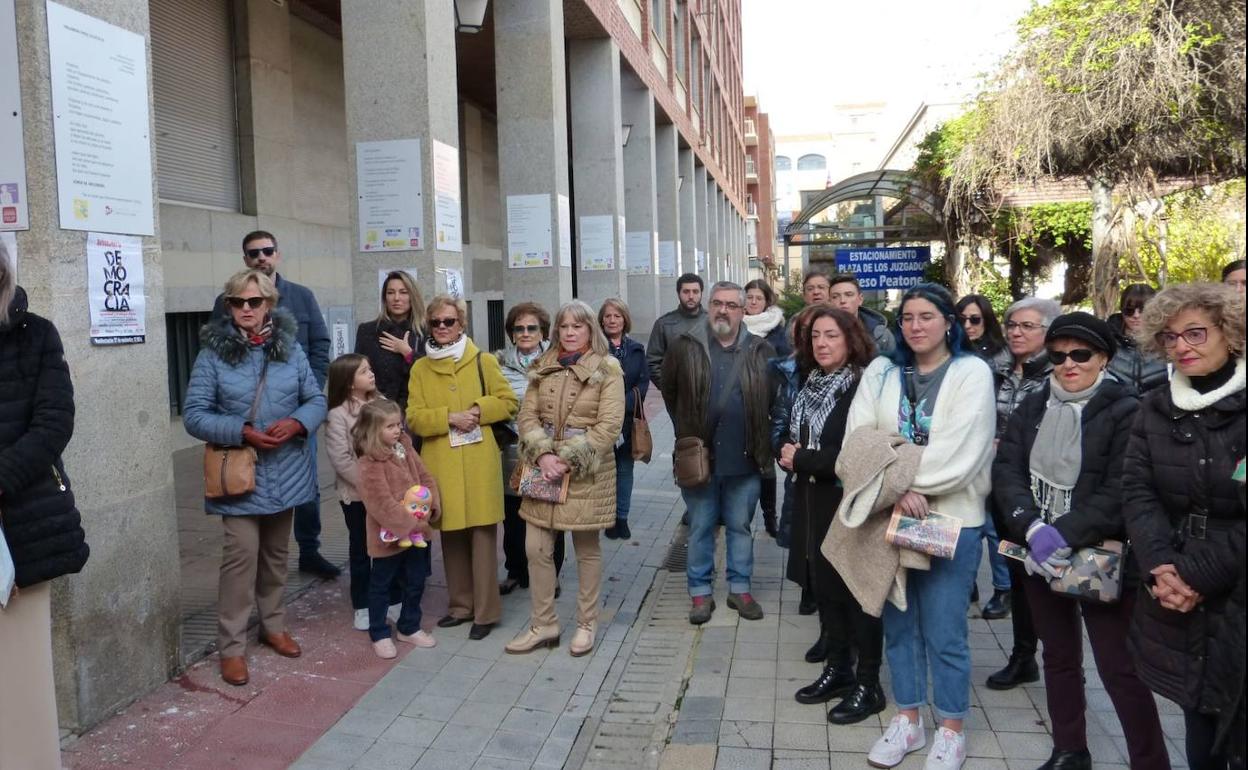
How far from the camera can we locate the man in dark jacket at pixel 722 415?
580cm

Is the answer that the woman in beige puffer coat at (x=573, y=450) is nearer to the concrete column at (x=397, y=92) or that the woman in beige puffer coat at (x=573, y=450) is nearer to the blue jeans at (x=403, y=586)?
the blue jeans at (x=403, y=586)

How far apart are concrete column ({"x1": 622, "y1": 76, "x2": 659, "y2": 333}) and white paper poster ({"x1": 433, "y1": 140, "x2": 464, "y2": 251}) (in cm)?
1009

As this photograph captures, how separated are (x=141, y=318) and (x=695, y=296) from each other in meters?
4.02

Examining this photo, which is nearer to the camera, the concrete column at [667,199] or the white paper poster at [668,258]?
the white paper poster at [668,258]

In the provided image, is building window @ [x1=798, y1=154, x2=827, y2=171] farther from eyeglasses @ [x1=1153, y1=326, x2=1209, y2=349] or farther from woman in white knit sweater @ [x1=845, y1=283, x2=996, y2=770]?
eyeglasses @ [x1=1153, y1=326, x2=1209, y2=349]

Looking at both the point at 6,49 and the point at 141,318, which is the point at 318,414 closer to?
the point at 141,318

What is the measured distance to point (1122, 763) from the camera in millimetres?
3994

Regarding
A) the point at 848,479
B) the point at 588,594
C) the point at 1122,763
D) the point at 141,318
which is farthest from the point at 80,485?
the point at 1122,763

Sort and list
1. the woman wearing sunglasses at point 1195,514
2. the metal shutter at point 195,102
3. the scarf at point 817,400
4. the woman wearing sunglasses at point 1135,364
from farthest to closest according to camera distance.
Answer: the metal shutter at point 195,102, the woman wearing sunglasses at point 1135,364, the scarf at point 817,400, the woman wearing sunglasses at point 1195,514

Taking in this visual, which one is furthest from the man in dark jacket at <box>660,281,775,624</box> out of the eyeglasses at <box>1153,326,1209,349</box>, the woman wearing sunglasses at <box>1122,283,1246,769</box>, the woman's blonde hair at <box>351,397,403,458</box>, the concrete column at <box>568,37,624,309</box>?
the concrete column at <box>568,37,624,309</box>

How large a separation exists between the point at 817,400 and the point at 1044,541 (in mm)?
1413

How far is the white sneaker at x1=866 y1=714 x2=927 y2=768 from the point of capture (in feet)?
13.4

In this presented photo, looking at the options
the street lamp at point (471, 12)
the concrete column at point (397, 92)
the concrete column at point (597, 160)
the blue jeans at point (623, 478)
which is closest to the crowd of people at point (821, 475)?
the blue jeans at point (623, 478)

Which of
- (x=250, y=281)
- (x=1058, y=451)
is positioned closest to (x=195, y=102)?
(x=250, y=281)
